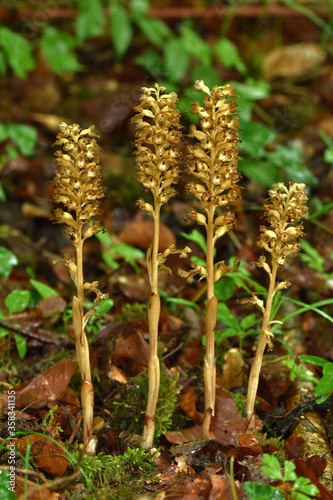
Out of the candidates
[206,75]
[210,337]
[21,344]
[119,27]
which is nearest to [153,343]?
[210,337]

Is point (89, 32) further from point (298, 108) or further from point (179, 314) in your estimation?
point (179, 314)

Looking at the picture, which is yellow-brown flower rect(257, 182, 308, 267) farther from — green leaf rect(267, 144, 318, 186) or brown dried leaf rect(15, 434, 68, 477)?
green leaf rect(267, 144, 318, 186)

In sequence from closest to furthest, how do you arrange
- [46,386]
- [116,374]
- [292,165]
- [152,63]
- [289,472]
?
1. [289,472]
2. [46,386]
3. [116,374]
4. [292,165]
5. [152,63]

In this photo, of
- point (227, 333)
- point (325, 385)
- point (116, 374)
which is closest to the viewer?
point (325, 385)

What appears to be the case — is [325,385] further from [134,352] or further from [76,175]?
[76,175]

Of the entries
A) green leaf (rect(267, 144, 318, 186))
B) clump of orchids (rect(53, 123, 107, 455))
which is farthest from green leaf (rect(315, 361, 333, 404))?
green leaf (rect(267, 144, 318, 186))

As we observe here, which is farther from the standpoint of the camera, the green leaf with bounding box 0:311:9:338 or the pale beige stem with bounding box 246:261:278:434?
the green leaf with bounding box 0:311:9:338

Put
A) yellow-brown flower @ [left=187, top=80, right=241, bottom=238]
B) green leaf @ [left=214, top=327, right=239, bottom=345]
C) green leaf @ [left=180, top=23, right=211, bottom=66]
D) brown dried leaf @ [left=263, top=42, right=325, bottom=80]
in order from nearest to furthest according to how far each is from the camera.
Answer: yellow-brown flower @ [left=187, top=80, right=241, bottom=238] < green leaf @ [left=214, top=327, right=239, bottom=345] < green leaf @ [left=180, top=23, right=211, bottom=66] < brown dried leaf @ [left=263, top=42, right=325, bottom=80]
